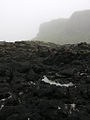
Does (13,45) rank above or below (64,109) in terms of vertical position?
above

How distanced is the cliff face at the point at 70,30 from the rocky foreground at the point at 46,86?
92625 mm

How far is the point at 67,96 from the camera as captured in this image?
968 centimetres

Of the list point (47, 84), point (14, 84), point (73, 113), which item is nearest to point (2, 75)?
point (14, 84)

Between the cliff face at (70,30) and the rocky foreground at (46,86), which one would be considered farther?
the cliff face at (70,30)

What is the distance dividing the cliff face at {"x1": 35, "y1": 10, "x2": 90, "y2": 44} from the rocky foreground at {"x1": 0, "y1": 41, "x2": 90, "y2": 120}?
9262 cm

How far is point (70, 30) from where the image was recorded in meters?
130

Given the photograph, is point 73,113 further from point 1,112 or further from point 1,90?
point 1,90

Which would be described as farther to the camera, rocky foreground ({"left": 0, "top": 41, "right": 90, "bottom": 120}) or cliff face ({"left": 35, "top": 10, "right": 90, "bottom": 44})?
cliff face ({"left": 35, "top": 10, "right": 90, "bottom": 44})

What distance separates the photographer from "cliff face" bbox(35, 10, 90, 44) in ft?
379

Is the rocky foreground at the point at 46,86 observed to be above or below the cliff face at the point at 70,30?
below

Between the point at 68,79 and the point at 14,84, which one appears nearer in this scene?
the point at 14,84

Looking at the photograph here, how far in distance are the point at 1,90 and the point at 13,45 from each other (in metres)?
10.9

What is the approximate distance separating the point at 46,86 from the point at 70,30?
12174 cm

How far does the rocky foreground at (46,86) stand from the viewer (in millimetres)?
8383
